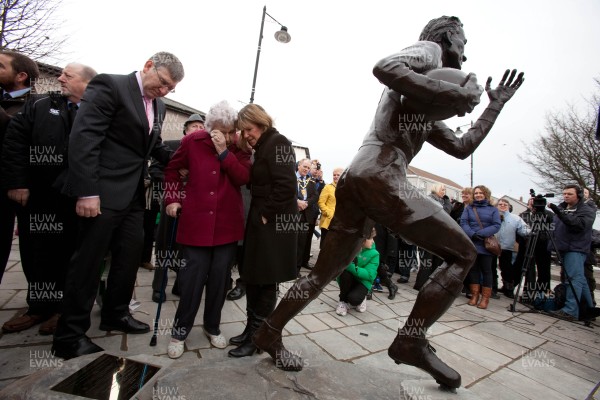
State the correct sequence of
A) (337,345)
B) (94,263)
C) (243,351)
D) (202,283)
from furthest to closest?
(337,345) < (202,283) < (243,351) < (94,263)

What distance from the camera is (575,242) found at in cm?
527

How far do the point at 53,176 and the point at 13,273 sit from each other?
250cm

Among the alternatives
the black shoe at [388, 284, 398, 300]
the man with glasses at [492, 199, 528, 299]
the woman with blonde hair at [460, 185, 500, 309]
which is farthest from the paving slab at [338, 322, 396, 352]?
the man with glasses at [492, 199, 528, 299]

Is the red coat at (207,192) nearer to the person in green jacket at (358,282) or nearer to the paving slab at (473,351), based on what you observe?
the person in green jacket at (358,282)

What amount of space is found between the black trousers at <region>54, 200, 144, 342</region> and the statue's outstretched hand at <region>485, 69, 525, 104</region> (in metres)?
2.96

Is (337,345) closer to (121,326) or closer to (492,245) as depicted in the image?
(121,326)

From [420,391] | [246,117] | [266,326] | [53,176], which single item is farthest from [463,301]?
[53,176]

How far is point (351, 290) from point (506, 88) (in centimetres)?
297

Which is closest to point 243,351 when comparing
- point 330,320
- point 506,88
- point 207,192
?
point 207,192

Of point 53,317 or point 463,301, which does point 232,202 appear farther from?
point 463,301

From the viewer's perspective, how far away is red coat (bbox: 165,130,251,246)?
2447 millimetres

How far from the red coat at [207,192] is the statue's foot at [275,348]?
2.77 ft

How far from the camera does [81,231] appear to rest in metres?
2.26

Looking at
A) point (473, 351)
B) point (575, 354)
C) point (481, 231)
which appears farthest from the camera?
point (481, 231)
